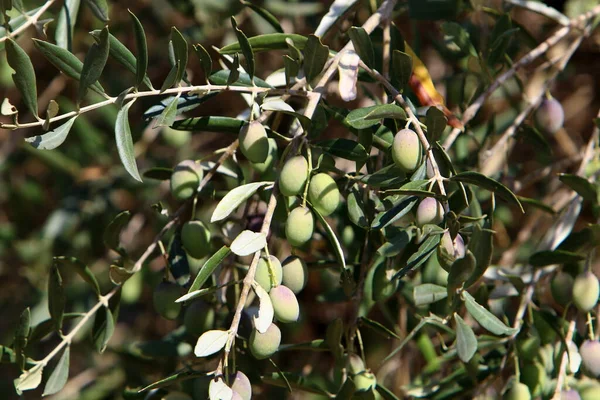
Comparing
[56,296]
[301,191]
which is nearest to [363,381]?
[301,191]

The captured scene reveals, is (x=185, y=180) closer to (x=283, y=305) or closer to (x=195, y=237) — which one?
(x=195, y=237)

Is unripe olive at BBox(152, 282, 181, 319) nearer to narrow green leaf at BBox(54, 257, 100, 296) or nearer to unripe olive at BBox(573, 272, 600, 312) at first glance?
narrow green leaf at BBox(54, 257, 100, 296)

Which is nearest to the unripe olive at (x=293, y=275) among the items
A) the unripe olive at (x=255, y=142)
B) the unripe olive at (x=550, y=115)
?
the unripe olive at (x=255, y=142)

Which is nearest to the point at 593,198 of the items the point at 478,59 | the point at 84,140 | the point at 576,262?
the point at 576,262

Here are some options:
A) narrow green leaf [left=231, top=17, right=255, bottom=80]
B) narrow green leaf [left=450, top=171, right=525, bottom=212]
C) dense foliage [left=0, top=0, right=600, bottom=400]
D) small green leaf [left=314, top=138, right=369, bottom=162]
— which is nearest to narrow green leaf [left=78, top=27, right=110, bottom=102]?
dense foliage [left=0, top=0, right=600, bottom=400]

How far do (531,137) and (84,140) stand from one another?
0.78 m

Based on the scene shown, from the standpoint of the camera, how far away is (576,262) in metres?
0.77

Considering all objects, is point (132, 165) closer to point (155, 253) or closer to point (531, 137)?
point (155, 253)

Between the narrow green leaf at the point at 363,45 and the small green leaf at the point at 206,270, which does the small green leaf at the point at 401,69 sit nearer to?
the narrow green leaf at the point at 363,45

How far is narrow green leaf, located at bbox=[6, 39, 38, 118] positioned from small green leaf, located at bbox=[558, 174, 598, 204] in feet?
1.78

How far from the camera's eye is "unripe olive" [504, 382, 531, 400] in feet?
2.43

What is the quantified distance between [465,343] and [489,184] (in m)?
0.13

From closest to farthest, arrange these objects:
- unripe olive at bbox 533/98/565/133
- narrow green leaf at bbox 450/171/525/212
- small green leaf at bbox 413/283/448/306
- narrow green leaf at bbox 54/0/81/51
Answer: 1. narrow green leaf at bbox 450/171/525/212
2. small green leaf at bbox 413/283/448/306
3. narrow green leaf at bbox 54/0/81/51
4. unripe olive at bbox 533/98/565/133

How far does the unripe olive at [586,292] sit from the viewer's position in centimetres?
73
